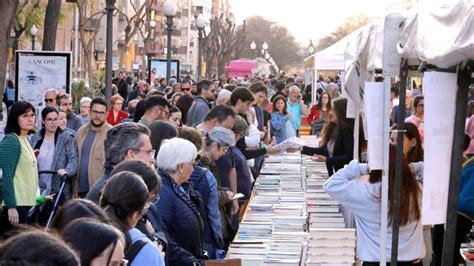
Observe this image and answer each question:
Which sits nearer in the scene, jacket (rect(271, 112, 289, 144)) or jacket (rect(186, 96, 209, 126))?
jacket (rect(186, 96, 209, 126))

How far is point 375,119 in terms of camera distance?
866 cm

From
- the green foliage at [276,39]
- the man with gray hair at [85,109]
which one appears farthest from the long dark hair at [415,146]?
the green foliage at [276,39]

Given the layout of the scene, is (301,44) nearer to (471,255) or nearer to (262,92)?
(262,92)

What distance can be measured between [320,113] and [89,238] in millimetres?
21734

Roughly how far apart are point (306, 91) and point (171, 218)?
1492 inches

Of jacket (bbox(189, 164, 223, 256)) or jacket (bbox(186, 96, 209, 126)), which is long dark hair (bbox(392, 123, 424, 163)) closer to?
jacket (bbox(189, 164, 223, 256))

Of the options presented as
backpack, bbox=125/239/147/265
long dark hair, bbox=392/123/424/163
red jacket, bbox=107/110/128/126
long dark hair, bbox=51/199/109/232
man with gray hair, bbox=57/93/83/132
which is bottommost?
red jacket, bbox=107/110/128/126

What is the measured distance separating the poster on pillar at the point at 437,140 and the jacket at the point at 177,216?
1717 mm

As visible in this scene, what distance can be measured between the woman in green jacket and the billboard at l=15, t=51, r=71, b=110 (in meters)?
9.40

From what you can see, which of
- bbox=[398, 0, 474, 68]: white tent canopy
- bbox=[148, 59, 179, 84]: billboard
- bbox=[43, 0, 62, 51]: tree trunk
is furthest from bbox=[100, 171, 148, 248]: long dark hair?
bbox=[148, 59, 179, 84]: billboard

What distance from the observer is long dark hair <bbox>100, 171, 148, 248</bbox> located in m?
5.21

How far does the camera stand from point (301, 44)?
168 metres

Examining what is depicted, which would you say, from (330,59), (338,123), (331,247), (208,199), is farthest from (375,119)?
(330,59)

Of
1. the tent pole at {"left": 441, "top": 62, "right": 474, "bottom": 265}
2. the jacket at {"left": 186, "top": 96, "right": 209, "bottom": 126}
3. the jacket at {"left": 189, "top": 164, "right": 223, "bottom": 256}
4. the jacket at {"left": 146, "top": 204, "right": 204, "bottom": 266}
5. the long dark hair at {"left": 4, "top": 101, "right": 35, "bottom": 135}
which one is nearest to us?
the tent pole at {"left": 441, "top": 62, "right": 474, "bottom": 265}
